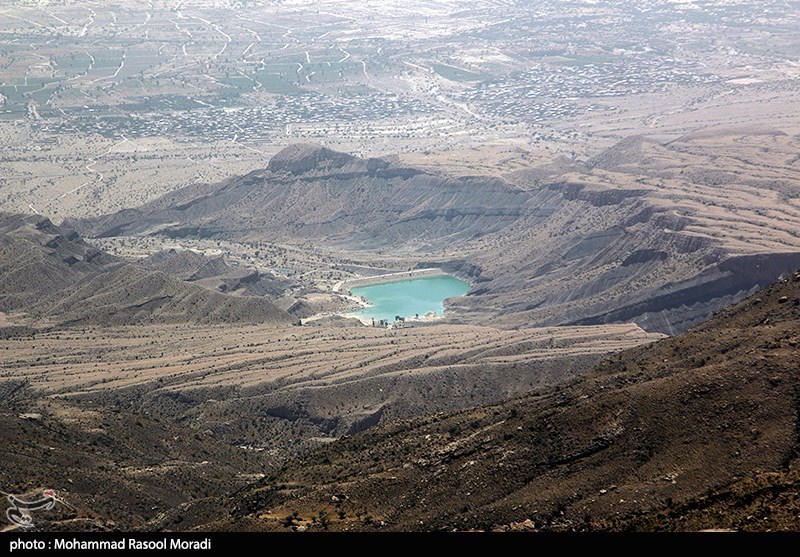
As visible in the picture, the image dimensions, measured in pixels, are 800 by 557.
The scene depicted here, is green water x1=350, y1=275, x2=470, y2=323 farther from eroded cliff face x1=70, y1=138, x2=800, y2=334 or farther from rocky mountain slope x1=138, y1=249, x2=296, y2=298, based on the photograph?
rocky mountain slope x1=138, y1=249, x2=296, y2=298

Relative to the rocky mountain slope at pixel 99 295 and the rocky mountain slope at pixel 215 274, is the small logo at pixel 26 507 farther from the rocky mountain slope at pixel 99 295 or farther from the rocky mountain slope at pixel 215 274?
the rocky mountain slope at pixel 215 274

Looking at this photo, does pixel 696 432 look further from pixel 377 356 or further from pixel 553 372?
pixel 377 356

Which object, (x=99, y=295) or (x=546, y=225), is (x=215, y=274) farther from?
(x=546, y=225)

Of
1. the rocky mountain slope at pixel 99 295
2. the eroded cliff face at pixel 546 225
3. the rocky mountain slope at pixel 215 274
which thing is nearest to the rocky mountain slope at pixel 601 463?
the rocky mountain slope at pixel 99 295

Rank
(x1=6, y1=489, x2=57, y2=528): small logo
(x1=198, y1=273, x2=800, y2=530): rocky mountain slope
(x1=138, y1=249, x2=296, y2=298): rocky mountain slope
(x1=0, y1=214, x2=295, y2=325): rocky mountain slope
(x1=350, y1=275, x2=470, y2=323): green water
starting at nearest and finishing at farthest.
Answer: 1. (x1=198, y1=273, x2=800, y2=530): rocky mountain slope
2. (x1=6, y1=489, x2=57, y2=528): small logo
3. (x1=0, y1=214, x2=295, y2=325): rocky mountain slope
4. (x1=350, y1=275, x2=470, y2=323): green water
5. (x1=138, y1=249, x2=296, y2=298): rocky mountain slope

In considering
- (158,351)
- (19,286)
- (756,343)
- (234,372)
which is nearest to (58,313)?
(19,286)

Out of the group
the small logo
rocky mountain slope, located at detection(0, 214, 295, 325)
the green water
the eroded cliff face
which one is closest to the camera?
the small logo

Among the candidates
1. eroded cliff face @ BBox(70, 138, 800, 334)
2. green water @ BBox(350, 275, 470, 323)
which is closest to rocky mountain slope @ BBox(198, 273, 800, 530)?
eroded cliff face @ BBox(70, 138, 800, 334)
